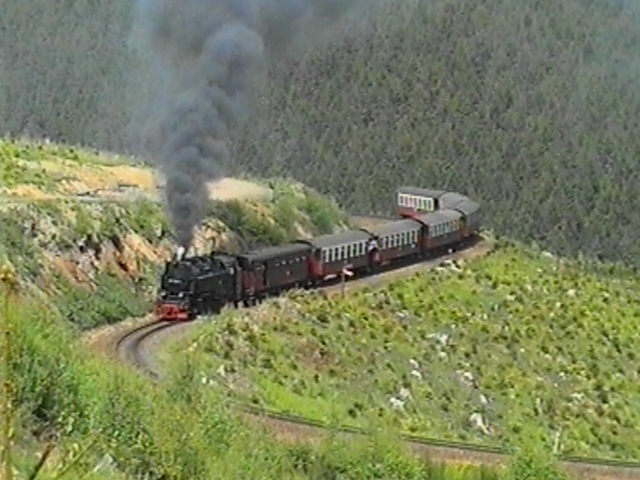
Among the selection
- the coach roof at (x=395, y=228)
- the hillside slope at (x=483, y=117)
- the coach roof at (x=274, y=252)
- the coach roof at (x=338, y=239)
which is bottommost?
the hillside slope at (x=483, y=117)

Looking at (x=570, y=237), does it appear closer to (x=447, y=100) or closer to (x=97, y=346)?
(x=447, y=100)

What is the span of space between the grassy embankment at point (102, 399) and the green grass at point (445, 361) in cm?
308

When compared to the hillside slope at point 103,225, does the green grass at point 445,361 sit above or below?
below

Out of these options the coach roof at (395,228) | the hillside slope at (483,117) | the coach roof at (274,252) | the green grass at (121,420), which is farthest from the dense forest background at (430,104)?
the green grass at (121,420)

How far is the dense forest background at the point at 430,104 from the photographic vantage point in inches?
3954

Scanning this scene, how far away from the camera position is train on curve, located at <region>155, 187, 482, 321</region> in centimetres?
2733

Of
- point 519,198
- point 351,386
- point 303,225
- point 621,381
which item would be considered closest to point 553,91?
point 519,198

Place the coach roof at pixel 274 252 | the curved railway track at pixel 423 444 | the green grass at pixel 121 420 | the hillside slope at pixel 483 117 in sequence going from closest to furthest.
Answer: the green grass at pixel 121 420
the curved railway track at pixel 423 444
the coach roof at pixel 274 252
the hillside slope at pixel 483 117

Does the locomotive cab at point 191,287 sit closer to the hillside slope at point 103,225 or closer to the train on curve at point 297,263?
the train on curve at point 297,263

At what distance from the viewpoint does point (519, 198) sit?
10519cm

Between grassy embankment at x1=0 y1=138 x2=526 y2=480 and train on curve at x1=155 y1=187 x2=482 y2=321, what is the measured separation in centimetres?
178

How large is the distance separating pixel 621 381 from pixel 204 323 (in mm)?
11746

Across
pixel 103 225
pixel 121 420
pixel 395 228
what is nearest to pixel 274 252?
pixel 103 225

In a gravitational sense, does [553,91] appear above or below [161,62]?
below
